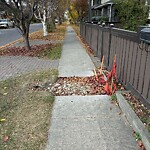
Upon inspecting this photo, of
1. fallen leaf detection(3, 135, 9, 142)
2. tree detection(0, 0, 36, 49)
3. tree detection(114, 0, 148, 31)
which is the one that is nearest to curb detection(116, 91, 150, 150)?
fallen leaf detection(3, 135, 9, 142)

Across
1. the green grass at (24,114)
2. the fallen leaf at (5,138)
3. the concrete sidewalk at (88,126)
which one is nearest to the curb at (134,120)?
the concrete sidewalk at (88,126)

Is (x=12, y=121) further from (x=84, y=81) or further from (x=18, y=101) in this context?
(x=84, y=81)

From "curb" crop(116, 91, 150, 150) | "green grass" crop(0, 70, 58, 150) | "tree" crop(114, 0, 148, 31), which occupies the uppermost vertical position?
"tree" crop(114, 0, 148, 31)

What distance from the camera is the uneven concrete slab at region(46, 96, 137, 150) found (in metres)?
3.14

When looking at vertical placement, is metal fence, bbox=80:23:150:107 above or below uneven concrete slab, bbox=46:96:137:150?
above

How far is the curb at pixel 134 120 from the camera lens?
3021mm

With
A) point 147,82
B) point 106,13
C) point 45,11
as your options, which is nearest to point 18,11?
point 147,82

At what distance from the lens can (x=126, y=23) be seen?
629 inches

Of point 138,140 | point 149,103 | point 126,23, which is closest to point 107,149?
point 138,140

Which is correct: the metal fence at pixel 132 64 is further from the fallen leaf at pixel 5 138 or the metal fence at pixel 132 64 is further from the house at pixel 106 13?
the house at pixel 106 13

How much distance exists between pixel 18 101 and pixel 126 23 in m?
13.0

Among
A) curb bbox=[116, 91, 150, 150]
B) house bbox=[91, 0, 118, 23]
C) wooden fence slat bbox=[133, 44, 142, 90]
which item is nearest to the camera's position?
curb bbox=[116, 91, 150, 150]

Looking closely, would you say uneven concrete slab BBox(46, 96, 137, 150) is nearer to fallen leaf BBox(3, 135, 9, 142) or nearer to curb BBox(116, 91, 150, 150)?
curb BBox(116, 91, 150, 150)

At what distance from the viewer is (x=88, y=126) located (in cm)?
364
